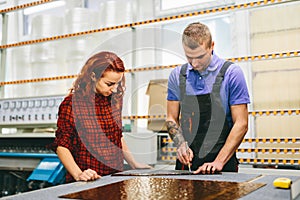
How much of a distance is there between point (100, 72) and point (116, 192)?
0.71 meters

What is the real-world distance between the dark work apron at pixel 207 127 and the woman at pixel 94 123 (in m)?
0.33

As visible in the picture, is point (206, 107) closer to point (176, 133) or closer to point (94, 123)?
point (176, 133)

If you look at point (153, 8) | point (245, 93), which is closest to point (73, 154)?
point (245, 93)

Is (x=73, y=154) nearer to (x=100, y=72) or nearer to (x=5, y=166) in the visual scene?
(x=100, y=72)

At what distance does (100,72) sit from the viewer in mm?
1645

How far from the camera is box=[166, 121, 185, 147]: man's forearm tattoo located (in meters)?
1.86

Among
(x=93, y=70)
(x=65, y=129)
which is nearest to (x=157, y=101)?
(x=93, y=70)

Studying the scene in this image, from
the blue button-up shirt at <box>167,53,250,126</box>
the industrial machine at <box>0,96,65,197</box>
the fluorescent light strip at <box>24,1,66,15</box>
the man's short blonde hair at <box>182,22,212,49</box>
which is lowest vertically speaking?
the industrial machine at <box>0,96,65,197</box>

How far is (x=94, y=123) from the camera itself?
1.62 metres

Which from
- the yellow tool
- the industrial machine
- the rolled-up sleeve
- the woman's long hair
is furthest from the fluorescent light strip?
the yellow tool

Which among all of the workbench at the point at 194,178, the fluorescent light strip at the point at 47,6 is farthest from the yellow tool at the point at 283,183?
the fluorescent light strip at the point at 47,6

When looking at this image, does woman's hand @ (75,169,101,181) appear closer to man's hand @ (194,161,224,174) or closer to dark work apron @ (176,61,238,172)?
man's hand @ (194,161,224,174)

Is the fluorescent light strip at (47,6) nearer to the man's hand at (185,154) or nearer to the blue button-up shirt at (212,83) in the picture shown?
the blue button-up shirt at (212,83)

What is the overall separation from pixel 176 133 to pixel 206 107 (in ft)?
0.72
